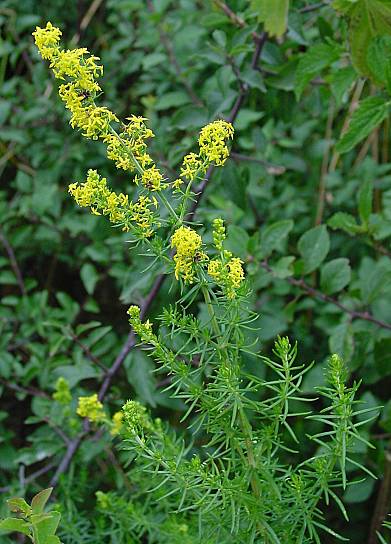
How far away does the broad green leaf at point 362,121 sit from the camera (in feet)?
3.63

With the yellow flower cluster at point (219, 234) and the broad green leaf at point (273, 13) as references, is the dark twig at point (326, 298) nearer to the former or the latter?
the broad green leaf at point (273, 13)

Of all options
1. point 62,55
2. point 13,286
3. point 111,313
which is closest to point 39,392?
point 111,313

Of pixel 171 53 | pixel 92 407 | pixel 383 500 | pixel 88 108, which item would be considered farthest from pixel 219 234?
pixel 171 53

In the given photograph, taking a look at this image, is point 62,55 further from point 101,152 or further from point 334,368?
point 101,152

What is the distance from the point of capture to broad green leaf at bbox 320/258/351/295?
1.28 m

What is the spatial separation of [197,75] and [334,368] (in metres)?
1.21

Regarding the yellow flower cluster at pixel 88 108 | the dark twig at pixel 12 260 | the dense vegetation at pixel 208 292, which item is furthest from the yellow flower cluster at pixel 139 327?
the dark twig at pixel 12 260

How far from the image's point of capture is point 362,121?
1.12 m

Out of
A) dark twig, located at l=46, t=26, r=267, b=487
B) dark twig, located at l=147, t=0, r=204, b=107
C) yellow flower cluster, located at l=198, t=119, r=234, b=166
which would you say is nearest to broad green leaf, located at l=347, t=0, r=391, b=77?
dark twig, located at l=46, t=26, r=267, b=487

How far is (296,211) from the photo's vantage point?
5.63 feet

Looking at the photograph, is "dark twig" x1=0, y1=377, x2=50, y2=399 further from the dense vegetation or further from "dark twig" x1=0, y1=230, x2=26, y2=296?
"dark twig" x1=0, y1=230, x2=26, y2=296

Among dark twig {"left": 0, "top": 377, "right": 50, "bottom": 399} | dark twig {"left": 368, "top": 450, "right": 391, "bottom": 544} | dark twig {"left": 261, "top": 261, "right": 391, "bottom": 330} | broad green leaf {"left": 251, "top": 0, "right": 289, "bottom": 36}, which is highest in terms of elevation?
broad green leaf {"left": 251, "top": 0, "right": 289, "bottom": 36}

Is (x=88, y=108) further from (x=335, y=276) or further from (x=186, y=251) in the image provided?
(x=335, y=276)

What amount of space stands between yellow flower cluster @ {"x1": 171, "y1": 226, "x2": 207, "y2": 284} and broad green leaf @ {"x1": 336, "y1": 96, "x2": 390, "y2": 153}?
0.49 m
